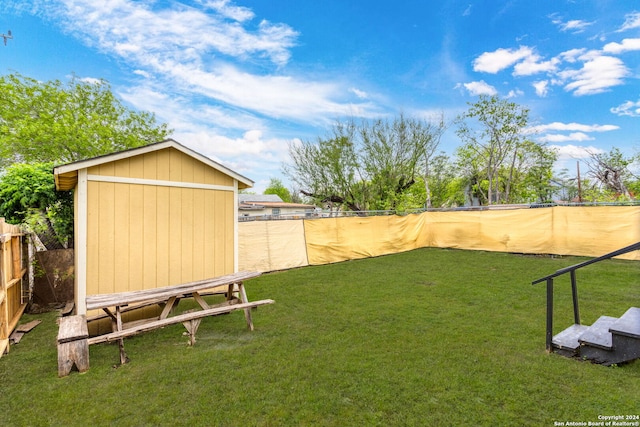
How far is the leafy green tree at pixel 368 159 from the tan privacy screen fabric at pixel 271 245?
24.9 feet

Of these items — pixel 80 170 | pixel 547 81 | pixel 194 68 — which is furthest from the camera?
pixel 547 81

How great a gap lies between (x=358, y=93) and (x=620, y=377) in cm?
1490

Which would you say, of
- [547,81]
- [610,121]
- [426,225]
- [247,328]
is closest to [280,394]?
[247,328]

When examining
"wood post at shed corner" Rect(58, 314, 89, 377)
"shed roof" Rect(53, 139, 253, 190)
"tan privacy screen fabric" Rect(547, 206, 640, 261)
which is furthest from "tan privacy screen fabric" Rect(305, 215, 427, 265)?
"wood post at shed corner" Rect(58, 314, 89, 377)

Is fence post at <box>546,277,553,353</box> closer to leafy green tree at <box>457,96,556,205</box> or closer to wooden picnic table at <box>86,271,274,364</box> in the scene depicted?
wooden picnic table at <box>86,271,274,364</box>

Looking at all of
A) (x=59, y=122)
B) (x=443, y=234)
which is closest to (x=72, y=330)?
(x=443, y=234)

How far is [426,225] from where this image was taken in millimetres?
11445

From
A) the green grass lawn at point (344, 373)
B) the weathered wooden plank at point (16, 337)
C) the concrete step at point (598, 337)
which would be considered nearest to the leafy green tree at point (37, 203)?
the green grass lawn at point (344, 373)

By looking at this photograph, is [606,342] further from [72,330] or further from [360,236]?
[360,236]

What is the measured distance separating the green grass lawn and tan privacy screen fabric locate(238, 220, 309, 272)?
301 cm

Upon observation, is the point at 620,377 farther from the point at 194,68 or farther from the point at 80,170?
the point at 194,68

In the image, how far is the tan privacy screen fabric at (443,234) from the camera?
300 inches

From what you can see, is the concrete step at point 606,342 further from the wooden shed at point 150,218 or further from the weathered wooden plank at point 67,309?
the weathered wooden plank at point 67,309

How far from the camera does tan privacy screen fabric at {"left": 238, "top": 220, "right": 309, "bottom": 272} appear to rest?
24.7 feet
